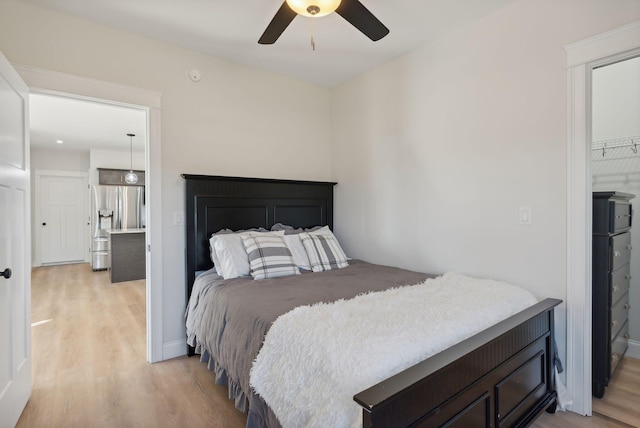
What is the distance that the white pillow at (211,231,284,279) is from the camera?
2529 mm

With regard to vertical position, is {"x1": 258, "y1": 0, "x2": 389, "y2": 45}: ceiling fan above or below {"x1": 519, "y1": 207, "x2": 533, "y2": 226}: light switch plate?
above

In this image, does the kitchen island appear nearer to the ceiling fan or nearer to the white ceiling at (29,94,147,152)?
the white ceiling at (29,94,147,152)

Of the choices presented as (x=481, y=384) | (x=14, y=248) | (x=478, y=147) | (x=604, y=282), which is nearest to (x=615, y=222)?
(x=604, y=282)

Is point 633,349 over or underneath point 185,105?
underneath

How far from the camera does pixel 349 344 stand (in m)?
1.25

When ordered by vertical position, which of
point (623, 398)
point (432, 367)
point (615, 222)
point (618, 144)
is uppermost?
point (618, 144)

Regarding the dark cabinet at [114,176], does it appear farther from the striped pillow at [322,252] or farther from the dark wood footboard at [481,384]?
the dark wood footboard at [481,384]

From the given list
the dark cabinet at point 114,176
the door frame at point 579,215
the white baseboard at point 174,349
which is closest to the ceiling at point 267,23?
the door frame at point 579,215

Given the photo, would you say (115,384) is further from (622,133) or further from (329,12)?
(622,133)

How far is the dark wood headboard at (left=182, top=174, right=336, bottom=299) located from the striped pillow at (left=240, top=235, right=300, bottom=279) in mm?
402

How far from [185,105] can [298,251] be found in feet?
5.32

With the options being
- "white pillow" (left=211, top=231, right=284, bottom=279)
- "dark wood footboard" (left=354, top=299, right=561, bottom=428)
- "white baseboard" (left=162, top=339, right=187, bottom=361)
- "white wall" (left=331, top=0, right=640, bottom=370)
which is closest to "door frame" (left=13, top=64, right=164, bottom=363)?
"white baseboard" (left=162, top=339, right=187, bottom=361)

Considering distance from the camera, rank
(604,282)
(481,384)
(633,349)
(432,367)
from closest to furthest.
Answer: (432,367) < (481,384) < (604,282) < (633,349)

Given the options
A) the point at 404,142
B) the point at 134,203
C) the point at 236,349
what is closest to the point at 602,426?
the point at 236,349
